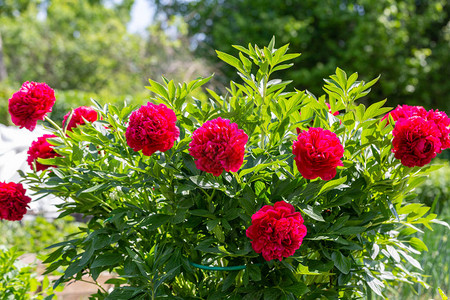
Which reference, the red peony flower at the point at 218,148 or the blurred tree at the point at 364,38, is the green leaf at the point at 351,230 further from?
the blurred tree at the point at 364,38

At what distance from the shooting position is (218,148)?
3.86ft

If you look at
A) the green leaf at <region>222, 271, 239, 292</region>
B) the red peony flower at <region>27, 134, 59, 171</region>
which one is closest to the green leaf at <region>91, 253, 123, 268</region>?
the green leaf at <region>222, 271, 239, 292</region>

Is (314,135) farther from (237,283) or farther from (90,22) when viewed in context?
(90,22)

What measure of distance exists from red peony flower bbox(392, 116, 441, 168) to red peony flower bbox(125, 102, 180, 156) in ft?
2.28

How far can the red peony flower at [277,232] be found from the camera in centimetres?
119

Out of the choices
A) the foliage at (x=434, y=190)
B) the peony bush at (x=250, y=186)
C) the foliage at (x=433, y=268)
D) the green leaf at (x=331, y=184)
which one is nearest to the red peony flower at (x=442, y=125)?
the peony bush at (x=250, y=186)

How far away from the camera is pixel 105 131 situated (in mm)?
1624

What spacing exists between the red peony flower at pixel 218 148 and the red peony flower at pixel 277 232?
6.7 inches

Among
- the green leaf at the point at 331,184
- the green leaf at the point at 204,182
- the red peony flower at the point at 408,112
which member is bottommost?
the green leaf at the point at 331,184

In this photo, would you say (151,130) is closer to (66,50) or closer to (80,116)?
(80,116)

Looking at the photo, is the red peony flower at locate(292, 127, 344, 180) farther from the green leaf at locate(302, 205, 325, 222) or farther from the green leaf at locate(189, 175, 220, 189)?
the green leaf at locate(189, 175, 220, 189)

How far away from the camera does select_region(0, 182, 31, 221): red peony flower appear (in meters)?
1.66

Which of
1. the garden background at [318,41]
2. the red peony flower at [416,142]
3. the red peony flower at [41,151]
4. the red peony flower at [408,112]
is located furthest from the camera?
the garden background at [318,41]

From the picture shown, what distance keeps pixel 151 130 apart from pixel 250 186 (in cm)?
39
